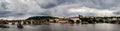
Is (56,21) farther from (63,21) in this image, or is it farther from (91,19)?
(91,19)

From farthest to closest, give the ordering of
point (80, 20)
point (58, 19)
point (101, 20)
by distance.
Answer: point (58, 19), point (101, 20), point (80, 20)

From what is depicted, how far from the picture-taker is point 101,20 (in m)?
186

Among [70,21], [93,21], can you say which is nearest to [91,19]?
[93,21]

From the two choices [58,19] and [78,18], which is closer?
[78,18]

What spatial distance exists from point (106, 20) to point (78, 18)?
21439 mm

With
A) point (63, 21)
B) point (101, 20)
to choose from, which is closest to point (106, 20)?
point (101, 20)

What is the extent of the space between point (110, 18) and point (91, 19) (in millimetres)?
21983

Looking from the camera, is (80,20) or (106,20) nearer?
(80,20)

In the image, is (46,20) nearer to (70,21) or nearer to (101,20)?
(70,21)

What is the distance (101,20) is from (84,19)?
14.8 m

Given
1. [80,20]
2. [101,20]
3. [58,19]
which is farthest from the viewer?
[58,19]

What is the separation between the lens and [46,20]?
600 ft

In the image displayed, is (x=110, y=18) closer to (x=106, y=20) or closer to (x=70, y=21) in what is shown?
(x=106, y=20)

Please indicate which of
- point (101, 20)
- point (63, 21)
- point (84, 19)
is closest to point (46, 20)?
point (63, 21)
